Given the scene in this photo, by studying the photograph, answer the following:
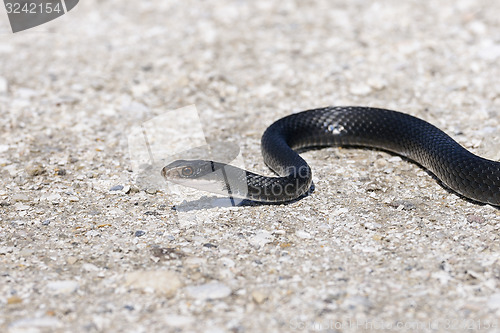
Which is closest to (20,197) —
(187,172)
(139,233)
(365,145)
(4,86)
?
(139,233)

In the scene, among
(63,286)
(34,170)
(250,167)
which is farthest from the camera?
(250,167)

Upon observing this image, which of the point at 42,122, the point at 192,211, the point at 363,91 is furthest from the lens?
the point at 363,91

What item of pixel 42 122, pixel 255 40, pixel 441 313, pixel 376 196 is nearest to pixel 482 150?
pixel 376 196

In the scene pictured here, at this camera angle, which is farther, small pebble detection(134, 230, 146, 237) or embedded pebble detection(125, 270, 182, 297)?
small pebble detection(134, 230, 146, 237)

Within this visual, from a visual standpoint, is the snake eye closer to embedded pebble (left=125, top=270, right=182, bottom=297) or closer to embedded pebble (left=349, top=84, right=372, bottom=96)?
embedded pebble (left=125, top=270, right=182, bottom=297)

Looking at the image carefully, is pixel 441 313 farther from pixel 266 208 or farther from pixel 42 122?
pixel 42 122

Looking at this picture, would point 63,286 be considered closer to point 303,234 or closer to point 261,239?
point 261,239

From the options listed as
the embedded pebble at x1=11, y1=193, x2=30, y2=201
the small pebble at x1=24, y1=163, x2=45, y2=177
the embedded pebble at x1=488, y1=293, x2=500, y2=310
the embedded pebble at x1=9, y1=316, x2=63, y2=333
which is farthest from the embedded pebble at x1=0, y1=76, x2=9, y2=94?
the embedded pebble at x1=488, y1=293, x2=500, y2=310
